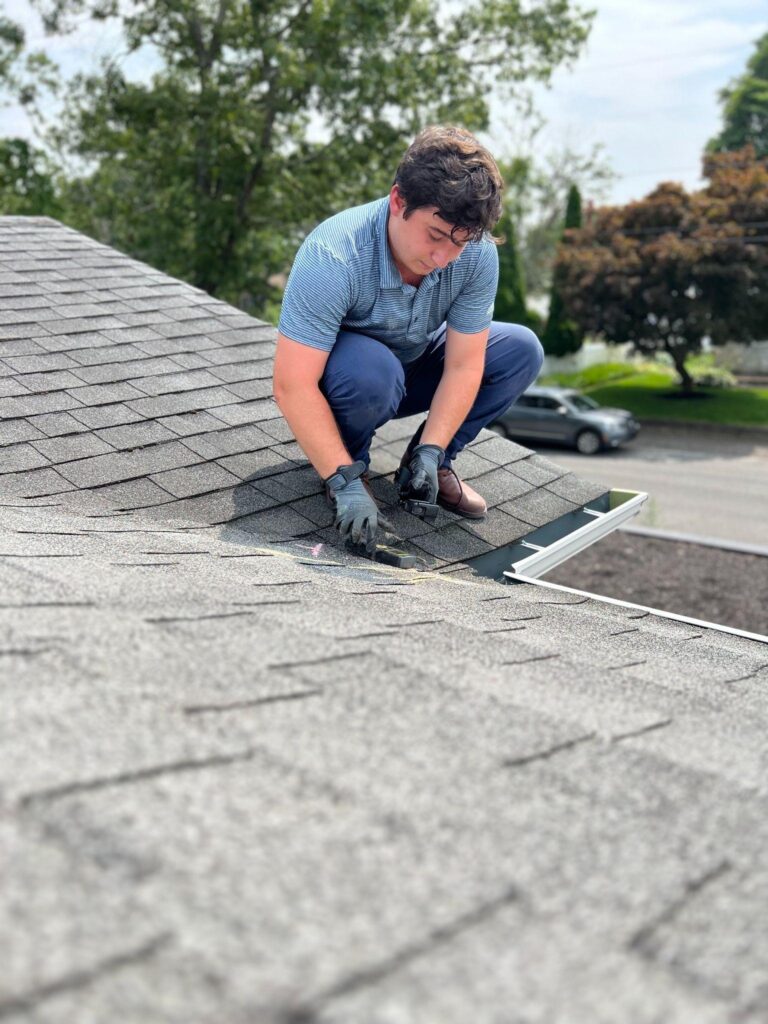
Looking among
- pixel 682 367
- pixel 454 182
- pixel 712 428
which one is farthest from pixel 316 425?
pixel 682 367

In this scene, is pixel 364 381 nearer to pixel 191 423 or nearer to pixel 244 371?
pixel 191 423

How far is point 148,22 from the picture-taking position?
17.7 meters

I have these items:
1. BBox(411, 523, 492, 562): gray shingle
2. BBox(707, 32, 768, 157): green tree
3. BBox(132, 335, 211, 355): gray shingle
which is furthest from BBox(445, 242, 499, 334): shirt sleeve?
BBox(707, 32, 768, 157): green tree

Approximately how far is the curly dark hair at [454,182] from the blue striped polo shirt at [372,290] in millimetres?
217

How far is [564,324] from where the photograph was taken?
86.3 feet

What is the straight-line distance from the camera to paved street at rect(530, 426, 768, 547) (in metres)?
12.3

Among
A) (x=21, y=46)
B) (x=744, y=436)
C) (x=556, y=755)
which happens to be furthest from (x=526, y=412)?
(x=556, y=755)

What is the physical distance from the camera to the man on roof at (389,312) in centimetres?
280

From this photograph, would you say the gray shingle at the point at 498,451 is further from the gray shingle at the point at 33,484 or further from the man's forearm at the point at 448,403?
the gray shingle at the point at 33,484

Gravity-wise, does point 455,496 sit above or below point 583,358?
above

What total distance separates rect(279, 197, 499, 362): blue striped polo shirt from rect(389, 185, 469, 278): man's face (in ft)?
0.16

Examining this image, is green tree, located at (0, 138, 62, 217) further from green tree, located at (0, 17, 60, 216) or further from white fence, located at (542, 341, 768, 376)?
white fence, located at (542, 341, 768, 376)

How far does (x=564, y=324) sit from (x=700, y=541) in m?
17.0

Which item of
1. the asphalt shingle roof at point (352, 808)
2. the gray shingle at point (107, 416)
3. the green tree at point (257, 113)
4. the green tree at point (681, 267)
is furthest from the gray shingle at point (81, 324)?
the green tree at point (681, 267)
